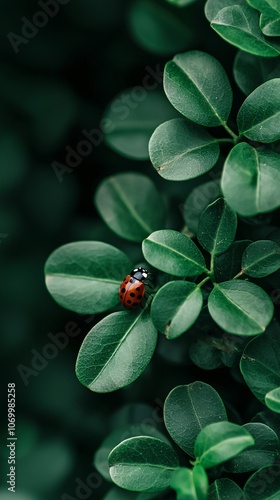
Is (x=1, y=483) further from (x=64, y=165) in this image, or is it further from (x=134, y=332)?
(x=64, y=165)

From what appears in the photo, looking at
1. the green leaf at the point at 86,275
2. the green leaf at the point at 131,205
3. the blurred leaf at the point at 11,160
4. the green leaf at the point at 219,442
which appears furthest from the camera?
the blurred leaf at the point at 11,160

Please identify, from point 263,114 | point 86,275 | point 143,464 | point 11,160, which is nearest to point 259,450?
point 143,464

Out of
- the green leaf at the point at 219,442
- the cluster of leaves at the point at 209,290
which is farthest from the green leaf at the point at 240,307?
the green leaf at the point at 219,442

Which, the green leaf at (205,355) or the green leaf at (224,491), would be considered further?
the green leaf at (205,355)

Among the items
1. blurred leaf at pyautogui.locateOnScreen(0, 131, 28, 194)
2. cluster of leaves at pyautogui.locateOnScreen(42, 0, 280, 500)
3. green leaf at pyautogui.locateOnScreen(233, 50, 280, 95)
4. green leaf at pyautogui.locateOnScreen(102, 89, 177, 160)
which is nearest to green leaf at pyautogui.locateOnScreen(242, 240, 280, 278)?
cluster of leaves at pyautogui.locateOnScreen(42, 0, 280, 500)

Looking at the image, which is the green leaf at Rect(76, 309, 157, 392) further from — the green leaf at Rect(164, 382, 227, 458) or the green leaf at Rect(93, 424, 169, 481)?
the green leaf at Rect(93, 424, 169, 481)

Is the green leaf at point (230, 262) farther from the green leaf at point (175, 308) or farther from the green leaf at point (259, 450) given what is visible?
the green leaf at point (259, 450)

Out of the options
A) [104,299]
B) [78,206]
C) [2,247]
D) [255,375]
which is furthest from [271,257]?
[2,247]
